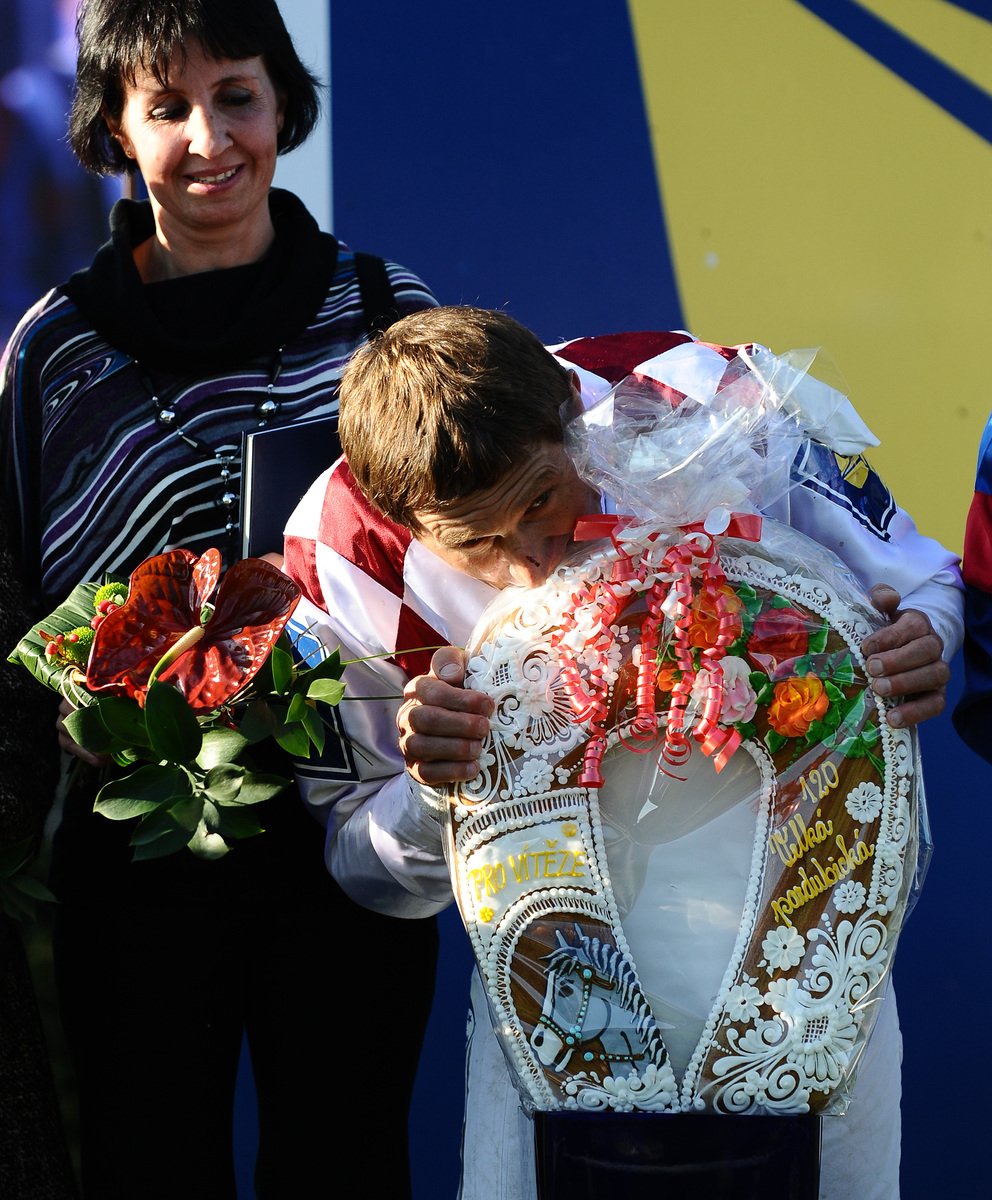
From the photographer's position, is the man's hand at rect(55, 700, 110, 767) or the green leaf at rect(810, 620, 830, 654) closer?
the green leaf at rect(810, 620, 830, 654)

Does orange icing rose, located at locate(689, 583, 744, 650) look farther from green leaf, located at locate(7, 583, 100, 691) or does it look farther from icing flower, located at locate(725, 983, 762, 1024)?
green leaf, located at locate(7, 583, 100, 691)

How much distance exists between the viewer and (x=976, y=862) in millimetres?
2773

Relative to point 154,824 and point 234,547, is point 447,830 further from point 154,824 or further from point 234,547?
point 234,547

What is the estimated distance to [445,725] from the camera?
4.84 feet

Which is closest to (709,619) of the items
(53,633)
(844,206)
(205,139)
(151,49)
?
(53,633)

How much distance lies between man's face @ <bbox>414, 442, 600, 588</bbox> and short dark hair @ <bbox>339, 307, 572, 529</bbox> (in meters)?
0.02

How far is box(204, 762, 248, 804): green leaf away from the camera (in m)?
1.57

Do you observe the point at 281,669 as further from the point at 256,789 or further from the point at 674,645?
the point at 674,645

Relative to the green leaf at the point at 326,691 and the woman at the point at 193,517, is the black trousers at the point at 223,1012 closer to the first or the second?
the woman at the point at 193,517

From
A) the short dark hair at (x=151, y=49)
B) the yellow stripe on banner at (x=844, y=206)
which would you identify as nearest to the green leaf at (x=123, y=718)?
the short dark hair at (x=151, y=49)

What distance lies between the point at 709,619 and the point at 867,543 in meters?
0.28

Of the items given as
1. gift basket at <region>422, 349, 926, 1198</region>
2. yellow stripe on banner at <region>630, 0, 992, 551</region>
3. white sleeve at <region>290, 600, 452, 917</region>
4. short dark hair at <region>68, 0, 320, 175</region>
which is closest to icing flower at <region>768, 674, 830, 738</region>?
gift basket at <region>422, 349, 926, 1198</region>

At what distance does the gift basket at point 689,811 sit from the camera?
142cm

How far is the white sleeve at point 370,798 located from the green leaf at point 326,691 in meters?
0.07
